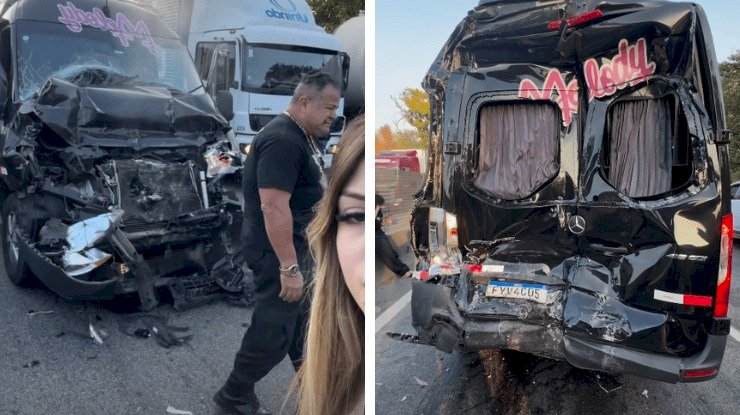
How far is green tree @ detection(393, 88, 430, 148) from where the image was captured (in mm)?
1475

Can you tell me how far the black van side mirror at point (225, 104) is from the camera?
4.23 feet

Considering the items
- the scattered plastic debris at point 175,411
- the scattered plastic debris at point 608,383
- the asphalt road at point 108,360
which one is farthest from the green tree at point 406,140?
the scattered plastic debris at point 608,383

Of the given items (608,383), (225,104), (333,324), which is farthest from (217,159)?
(608,383)

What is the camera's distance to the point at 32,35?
1273 millimetres

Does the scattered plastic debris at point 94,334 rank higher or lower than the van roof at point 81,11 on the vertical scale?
lower

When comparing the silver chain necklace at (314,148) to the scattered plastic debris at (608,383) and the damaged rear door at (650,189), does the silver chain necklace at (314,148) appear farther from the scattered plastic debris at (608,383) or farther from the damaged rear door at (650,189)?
the scattered plastic debris at (608,383)

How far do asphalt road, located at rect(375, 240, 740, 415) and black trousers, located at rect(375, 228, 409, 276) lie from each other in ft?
1.38

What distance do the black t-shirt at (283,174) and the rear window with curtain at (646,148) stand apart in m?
1.16

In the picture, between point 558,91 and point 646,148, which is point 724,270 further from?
point 558,91

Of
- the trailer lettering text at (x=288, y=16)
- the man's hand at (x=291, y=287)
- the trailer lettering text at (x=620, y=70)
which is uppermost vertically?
the trailer lettering text at (x=288, y=16)

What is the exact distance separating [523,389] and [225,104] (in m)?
1.47

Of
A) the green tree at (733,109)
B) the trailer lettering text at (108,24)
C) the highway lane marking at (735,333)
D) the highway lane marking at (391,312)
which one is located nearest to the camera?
the trailer lettering text at (108,24)

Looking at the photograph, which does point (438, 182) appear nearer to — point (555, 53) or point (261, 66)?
point (555, 53)

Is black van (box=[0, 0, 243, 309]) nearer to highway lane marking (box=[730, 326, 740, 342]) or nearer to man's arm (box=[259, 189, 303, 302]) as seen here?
man's arm (box=[259, 189, 303, 302])
